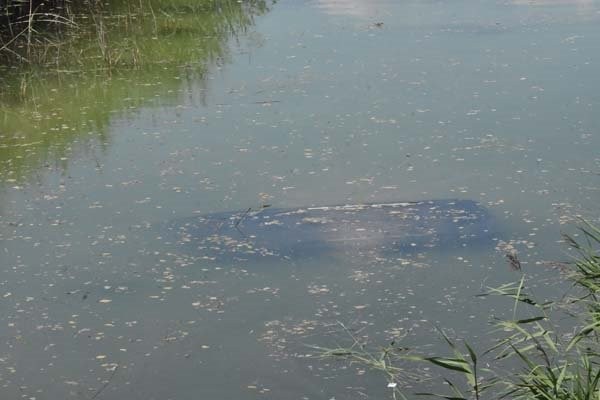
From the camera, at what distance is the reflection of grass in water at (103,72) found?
459cm

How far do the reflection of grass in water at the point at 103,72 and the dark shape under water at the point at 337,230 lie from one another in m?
1.01

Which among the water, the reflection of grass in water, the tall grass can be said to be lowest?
the reflection of grass in water

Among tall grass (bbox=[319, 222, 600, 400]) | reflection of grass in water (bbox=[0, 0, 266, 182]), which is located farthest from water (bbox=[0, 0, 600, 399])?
tall grass (bbox=[319, 222, 600, 400])

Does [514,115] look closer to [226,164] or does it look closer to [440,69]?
[440,69]

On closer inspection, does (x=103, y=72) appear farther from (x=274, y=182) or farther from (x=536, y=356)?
(x=536, y=356)

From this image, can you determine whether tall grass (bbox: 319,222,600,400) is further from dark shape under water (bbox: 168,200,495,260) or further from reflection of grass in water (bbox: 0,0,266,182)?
reflection of grass in water (bbox: 0,0,266,182)

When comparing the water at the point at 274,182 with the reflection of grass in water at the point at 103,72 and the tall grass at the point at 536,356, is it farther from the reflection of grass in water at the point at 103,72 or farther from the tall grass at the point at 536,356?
the tall grass at the point at 536,356

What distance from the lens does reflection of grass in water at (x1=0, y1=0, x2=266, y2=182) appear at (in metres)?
4.59

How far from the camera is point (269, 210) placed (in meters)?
3.70

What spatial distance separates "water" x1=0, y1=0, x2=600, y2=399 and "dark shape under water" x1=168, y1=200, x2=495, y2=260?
6 centimetres

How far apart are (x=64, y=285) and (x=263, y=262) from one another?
58cm

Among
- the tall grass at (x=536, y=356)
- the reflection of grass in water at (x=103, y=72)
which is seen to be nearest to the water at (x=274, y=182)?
the reflection of grass in water at (x=103, y=72)

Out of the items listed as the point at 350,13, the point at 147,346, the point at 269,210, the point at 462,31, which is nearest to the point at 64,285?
the point at 147,346

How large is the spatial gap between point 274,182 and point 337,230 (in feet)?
1.64
